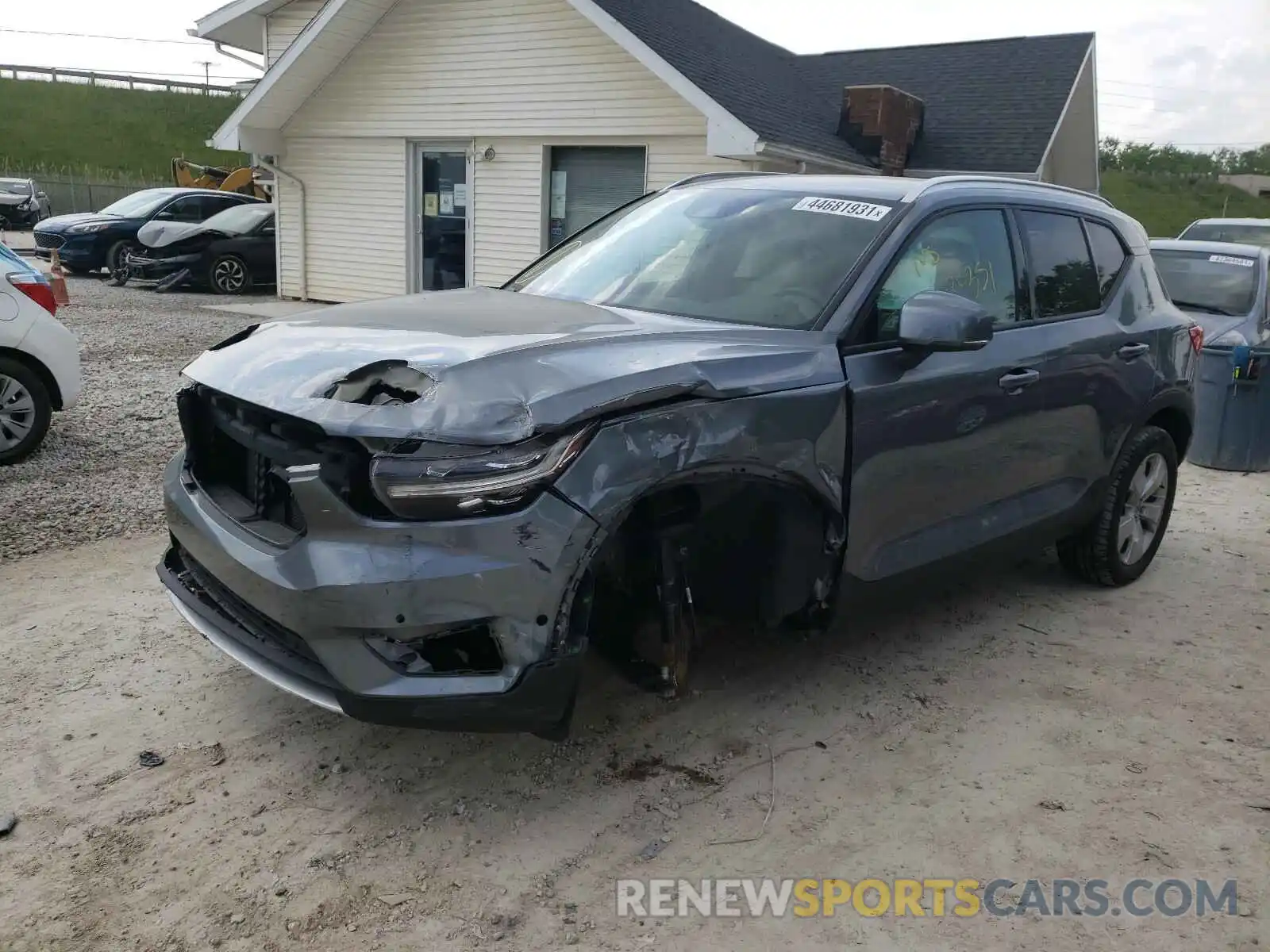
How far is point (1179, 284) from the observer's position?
9711mm

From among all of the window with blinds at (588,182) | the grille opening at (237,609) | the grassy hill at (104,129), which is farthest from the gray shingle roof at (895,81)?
the grassy hill at (104,129)

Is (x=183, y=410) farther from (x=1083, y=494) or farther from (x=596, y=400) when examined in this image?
(x=1083, y=494)

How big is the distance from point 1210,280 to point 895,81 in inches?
380

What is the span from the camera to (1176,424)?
533 cm

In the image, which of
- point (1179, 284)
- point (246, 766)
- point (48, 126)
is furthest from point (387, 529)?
point (48, 126)

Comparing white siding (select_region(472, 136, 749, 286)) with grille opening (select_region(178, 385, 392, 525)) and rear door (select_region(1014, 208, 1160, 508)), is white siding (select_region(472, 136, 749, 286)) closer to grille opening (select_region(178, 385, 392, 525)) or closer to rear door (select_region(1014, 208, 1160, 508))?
rear door (select_region(1014, 208, 1160, 508))

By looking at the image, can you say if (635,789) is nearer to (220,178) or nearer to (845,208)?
(845,208)

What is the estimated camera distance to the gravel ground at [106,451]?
538 cm

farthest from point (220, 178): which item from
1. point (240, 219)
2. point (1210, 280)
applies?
point (1210, 280)

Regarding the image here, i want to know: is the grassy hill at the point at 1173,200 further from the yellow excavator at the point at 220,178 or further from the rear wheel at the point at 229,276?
the rear wheel at the point at 229,276

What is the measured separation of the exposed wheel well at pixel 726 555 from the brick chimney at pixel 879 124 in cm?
1257

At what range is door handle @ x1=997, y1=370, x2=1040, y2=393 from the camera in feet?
13.0

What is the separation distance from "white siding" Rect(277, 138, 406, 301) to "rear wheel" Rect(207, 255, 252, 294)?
0.94 meters

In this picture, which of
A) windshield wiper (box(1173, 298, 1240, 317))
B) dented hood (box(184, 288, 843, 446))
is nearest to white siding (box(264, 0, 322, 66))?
windshield wiper (box(1173, 298, 1240, 317))
